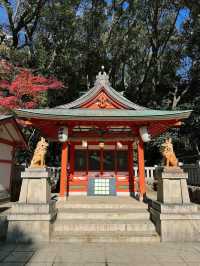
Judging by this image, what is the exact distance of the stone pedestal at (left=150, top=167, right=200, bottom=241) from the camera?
8.00 m

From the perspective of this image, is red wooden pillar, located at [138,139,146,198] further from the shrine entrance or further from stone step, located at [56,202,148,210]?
the shrine entrance

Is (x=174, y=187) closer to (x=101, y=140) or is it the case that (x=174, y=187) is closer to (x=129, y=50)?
(x=101, y=140)

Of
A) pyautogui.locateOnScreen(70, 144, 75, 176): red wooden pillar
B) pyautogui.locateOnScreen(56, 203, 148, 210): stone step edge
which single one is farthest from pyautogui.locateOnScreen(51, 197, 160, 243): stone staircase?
pyautogui.locateOnScreen(70, 144, 75, 176): red wooden pillar

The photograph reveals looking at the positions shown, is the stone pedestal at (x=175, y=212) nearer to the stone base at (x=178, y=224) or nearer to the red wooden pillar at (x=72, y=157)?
the stone base at (x=178, y=224)

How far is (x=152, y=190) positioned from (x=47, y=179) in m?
10.9

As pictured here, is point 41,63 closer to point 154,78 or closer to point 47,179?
point 154,78

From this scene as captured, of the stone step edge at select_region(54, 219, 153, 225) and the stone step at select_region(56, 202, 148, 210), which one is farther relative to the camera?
the stone step at select_region(56, 202, 148, 210)

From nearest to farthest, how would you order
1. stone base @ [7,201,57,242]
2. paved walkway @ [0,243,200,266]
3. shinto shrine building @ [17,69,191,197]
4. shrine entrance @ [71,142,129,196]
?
paved walkway @ [0,243,200,266] → stone base @ [7,201,57,242] → shinto shrine building @ [17,69,191,197] → shrine entrance @ [71,142,129,196]

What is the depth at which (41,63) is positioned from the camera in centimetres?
2356

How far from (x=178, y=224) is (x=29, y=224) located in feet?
14.8

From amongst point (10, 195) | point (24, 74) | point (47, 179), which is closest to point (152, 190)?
point (10, 195)

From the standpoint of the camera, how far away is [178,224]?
8.05 meters

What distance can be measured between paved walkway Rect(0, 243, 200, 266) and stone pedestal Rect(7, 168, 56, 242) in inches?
14.6

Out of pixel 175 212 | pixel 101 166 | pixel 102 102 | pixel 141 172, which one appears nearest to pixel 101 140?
pixel 101 166
